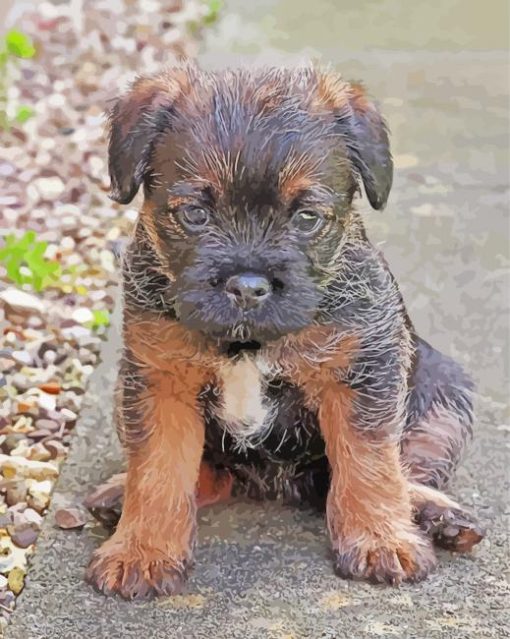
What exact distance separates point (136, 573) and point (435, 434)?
1007 mm

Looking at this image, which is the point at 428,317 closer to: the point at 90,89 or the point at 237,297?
the point at 237,297

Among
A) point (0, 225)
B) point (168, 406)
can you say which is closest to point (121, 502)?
point (168, 406)

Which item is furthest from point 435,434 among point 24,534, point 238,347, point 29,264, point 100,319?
point 29,264

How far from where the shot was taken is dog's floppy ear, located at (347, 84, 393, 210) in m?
2.96

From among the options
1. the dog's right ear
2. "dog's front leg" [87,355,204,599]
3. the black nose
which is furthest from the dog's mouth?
the dog's right ear

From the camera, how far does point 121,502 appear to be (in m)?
A: 3.53

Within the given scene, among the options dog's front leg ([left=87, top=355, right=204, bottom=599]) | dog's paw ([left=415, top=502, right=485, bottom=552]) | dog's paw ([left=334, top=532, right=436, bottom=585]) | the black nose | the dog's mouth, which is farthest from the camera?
dog's paw ([left=415, top=502, right=485, bottom=552])

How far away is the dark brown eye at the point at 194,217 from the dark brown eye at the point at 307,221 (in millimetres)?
216

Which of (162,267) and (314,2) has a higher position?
(162,267)

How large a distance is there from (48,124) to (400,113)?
2077 mm

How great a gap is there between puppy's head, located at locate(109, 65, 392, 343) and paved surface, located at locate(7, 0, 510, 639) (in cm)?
79

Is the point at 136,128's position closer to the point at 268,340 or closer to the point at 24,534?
the point at 268,340

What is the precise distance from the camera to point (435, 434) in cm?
360

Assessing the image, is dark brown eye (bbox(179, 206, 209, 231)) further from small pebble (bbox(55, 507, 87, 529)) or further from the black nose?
small pebble (bbox(55, 507, 87, 529))
